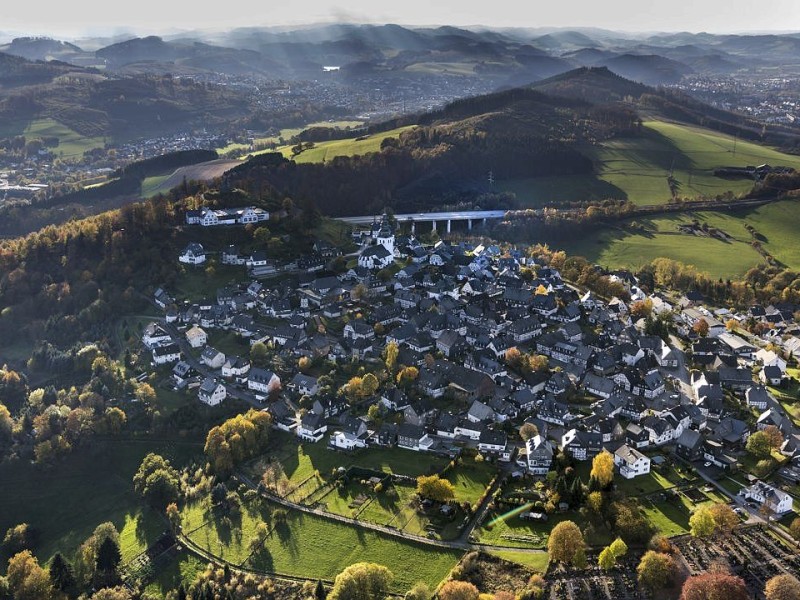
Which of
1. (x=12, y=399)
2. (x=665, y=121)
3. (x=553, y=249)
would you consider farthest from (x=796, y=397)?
(x=665, y=121)

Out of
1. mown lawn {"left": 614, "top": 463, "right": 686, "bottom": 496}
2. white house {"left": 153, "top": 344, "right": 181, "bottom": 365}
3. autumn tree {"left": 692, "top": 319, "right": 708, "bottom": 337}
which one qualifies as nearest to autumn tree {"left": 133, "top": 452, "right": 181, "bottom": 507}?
white house {"left": 153, "top": 344, "right": 181, "bottom": 365}

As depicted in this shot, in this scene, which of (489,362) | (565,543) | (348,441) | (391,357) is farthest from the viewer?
(391,357)

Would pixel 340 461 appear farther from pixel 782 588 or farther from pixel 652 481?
pixel 782 588

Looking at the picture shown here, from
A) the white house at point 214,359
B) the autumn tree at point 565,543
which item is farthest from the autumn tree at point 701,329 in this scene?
the white house at point 214,359

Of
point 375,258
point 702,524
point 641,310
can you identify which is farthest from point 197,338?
point 702,524

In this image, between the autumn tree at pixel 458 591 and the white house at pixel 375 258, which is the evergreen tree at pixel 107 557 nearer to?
the autumn tree at pixel 458 591

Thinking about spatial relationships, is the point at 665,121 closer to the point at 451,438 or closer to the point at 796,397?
the point at 796,397

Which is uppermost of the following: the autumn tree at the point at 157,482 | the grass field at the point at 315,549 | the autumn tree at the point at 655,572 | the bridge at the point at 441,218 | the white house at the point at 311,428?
the bridge at the point at 441,218
